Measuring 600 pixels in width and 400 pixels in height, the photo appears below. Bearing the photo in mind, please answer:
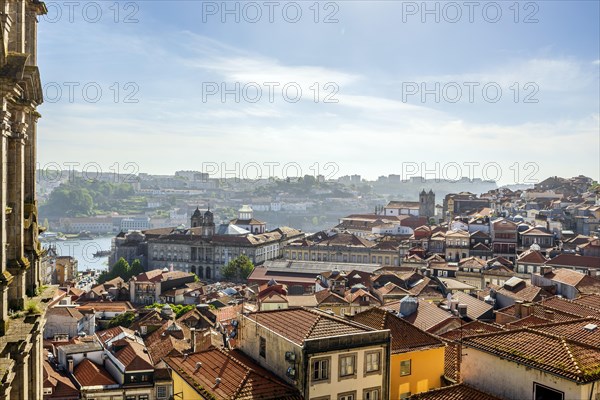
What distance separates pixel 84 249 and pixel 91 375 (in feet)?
433

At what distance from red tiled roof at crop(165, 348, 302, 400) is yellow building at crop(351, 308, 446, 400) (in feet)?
11.3

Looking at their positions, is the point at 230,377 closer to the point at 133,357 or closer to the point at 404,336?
the point at 404,336

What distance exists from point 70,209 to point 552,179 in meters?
148

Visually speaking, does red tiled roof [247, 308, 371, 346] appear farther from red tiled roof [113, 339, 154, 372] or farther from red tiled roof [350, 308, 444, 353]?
red tiled roof [113, 339, 154, 372]

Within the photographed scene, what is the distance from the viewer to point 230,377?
1343cm

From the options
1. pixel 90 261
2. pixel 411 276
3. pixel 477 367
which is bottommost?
pixel 90 261

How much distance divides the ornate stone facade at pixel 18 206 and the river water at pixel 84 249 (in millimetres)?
122571

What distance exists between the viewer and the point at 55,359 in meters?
30.7

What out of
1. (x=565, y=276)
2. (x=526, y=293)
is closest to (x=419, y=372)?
(x=526, y=293)

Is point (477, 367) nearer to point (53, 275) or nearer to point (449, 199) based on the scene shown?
point (53, 275)

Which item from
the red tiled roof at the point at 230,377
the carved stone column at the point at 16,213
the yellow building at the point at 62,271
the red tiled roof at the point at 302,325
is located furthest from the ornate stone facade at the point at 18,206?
the yellow building at the point at 62,271

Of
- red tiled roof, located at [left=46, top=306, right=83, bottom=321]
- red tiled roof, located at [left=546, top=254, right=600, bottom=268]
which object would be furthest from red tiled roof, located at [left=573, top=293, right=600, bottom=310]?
red tiled roof, located at [left=46, top=306, right=83, bottom=321]

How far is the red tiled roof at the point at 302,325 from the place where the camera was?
13.8 metres

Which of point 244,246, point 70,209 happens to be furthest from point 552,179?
point 70,209
